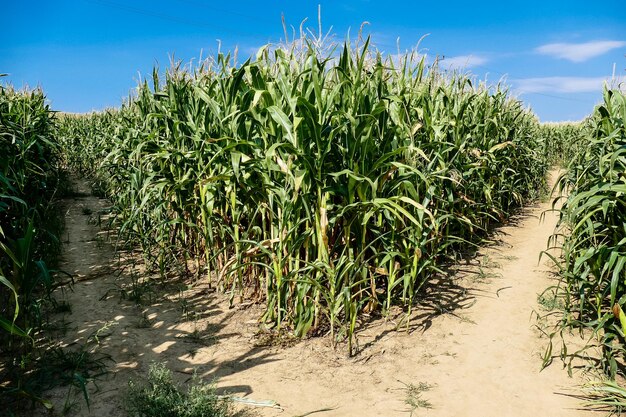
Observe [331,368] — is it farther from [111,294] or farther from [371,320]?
[111,294]

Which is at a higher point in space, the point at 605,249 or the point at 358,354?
the point at 605,249

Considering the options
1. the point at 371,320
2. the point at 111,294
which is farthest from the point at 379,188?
the point at 111,294

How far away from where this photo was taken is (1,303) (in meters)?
4.50

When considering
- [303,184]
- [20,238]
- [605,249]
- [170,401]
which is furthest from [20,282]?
[605,249]

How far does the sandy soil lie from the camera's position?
10.4 ft

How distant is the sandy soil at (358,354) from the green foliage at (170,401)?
0.20 meters

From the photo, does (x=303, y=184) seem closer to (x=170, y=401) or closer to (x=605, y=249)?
(x=170, y=401)

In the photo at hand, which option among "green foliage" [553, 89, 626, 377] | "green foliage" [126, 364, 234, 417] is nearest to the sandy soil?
"green foliage" [126, 364, 234, 417]

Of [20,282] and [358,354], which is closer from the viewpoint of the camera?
[20,282]

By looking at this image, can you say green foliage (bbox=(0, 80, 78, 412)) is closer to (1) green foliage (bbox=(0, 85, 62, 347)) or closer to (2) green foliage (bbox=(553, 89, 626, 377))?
(1) green foliage (bbox=(0, 85, 62, 347))

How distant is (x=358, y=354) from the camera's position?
3.77m

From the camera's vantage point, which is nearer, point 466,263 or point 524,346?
point 524,346

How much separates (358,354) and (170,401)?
1.53 meters

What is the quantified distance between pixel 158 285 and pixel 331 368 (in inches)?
99.2
